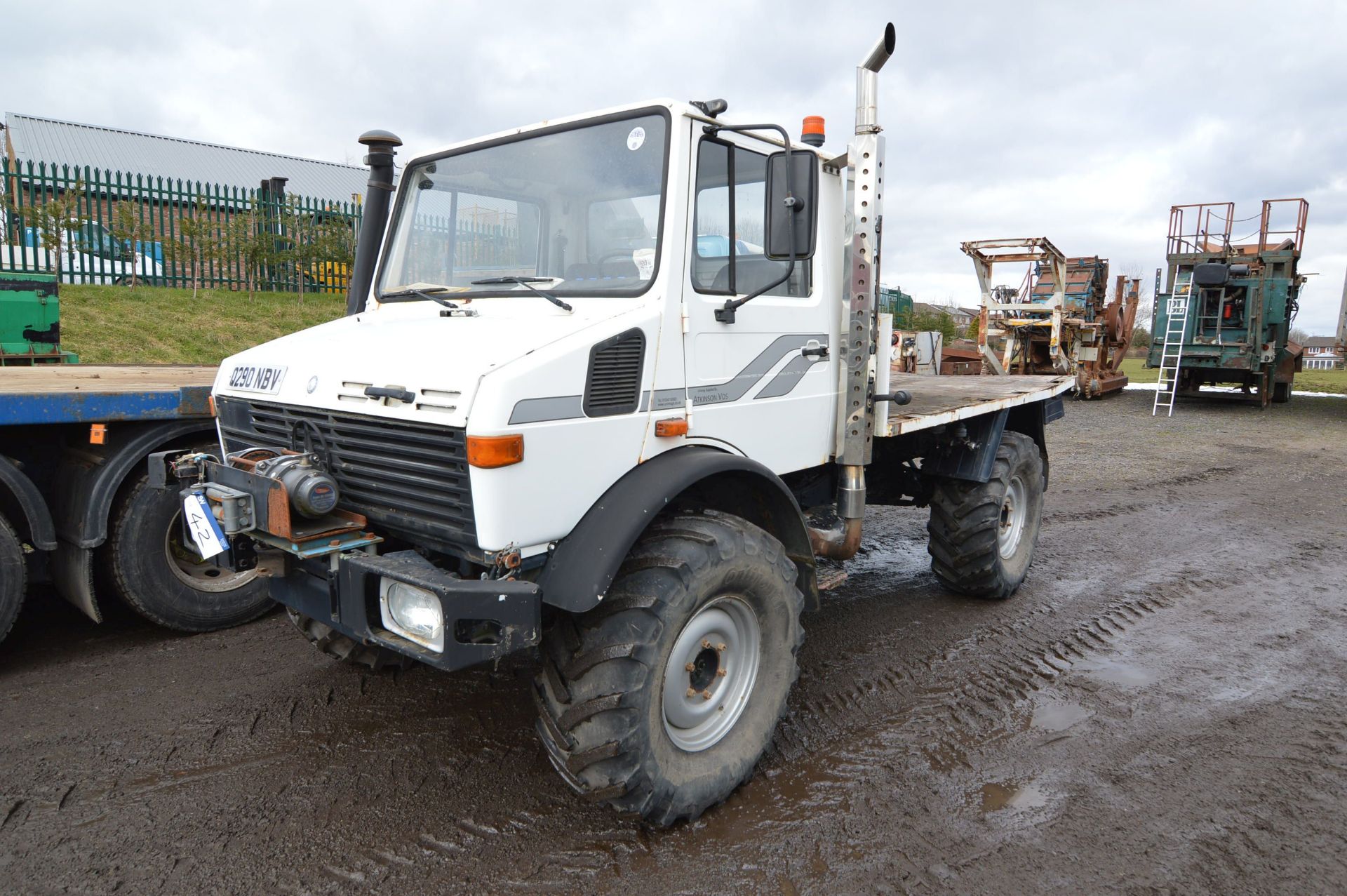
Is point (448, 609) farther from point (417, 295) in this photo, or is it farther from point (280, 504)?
point (417, 295)

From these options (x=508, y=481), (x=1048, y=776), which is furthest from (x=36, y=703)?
(x=1048, y=776)

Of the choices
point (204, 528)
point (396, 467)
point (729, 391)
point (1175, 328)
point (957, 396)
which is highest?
point (1175, 328)

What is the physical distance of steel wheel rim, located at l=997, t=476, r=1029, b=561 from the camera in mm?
5574

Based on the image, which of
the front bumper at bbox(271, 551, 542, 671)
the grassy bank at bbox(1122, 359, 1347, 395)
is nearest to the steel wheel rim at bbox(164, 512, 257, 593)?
the front bumper at bbox(271, 551, 542, 671)

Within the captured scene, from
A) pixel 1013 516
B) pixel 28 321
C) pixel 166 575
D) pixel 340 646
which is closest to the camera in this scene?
pixel 340 646

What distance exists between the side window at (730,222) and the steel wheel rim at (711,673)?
122cm

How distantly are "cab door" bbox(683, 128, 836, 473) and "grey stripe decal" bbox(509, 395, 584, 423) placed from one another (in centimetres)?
55

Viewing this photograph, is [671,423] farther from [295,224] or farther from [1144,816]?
[295,224]

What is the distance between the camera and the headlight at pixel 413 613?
99.8 inches

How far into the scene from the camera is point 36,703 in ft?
12.4

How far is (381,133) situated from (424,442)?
213 centimetres

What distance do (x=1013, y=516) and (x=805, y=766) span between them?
2971 mm

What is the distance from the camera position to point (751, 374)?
11.1 ft

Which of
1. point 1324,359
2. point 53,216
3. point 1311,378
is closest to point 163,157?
point 53,216
